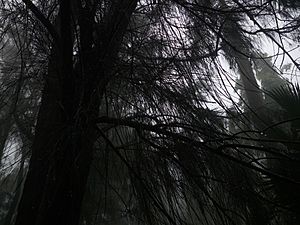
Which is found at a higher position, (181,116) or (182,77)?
(182,77)

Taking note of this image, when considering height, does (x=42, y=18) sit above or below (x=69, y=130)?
above

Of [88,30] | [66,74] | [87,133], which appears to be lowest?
[87,133]

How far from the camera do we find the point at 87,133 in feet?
4.19

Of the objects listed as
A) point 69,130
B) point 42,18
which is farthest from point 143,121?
point 42,18

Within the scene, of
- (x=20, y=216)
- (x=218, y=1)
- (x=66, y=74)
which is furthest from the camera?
(x=218, y=1)

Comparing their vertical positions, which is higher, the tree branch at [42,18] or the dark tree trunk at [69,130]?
the tree branch at [42,18]

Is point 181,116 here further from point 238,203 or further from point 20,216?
point 20,216

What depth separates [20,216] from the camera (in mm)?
1480

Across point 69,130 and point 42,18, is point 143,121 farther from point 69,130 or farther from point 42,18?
point 42,18

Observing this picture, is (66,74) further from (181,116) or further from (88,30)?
(181,116)

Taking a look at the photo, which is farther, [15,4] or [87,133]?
[15,4]

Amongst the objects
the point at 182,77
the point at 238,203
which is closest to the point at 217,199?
the point at 238,203

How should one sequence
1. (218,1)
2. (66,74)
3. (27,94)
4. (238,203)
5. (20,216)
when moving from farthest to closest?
(218,1) → (27,94) → (20,216) → (66,74) → (238,203)

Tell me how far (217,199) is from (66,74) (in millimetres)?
844
